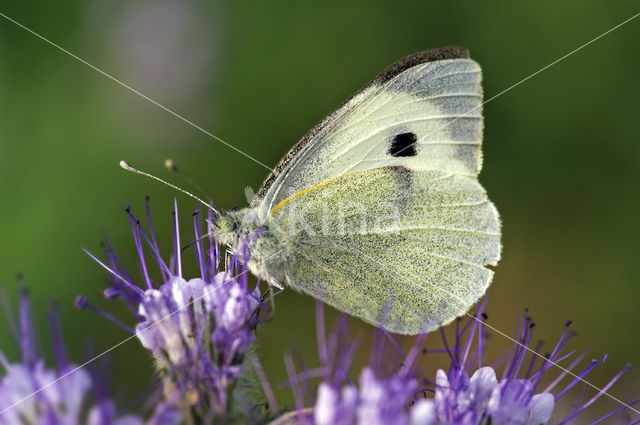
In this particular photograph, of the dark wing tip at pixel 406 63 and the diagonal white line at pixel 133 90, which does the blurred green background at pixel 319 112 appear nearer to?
the diagonal white line at pixel 133 90

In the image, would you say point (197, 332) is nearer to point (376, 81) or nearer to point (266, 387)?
point (266, 387)

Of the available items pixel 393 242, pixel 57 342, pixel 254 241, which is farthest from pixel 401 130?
pixel 57 342

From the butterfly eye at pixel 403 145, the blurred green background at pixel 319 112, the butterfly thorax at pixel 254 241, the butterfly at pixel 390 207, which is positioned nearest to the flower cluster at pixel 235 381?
the butterfly thorax at pixel 254 241

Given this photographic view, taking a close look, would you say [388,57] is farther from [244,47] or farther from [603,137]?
[603,137]

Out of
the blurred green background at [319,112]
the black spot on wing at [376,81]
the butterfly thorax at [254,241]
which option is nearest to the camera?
the butterfly thorax at [254,241]

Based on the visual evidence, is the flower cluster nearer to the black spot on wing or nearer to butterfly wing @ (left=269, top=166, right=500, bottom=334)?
butterfly wing @ (left=269, top=166, right=500, bottom=334)

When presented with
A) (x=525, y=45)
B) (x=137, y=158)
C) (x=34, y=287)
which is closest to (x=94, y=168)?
(x=137, y=158)

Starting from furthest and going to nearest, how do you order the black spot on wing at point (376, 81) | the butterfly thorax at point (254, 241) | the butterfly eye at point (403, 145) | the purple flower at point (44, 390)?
the butterfly eye at point (403, 145), the black spot on wing at point (376, 81), the butterfly thorax at point (254, 241), the purple flower at point (44, 390)

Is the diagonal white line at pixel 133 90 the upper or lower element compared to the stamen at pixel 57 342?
upper

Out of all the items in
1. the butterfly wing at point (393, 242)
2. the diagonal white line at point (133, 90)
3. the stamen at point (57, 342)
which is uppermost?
the diagonal white line at point (133, 90)
